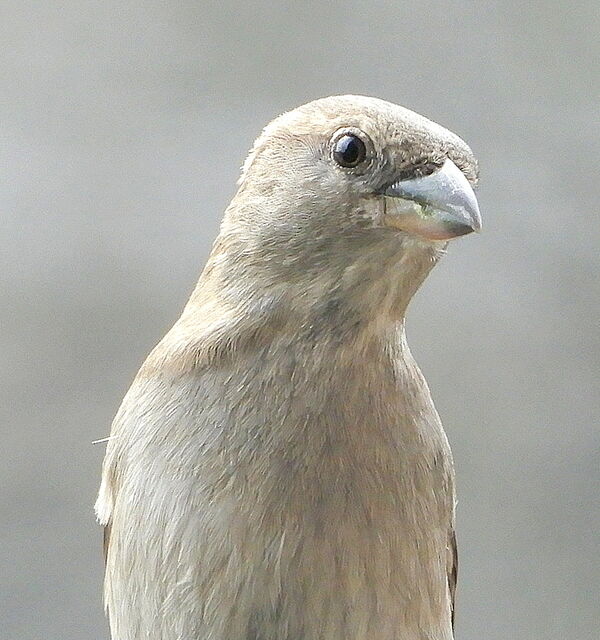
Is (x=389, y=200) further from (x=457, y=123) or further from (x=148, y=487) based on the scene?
(x=457, y=123)

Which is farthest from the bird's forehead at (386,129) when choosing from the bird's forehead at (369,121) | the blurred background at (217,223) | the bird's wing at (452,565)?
the blurred background at (217,223)

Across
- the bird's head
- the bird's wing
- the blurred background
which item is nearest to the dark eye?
the bird's head

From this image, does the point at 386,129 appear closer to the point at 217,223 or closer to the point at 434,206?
the point at 434,206

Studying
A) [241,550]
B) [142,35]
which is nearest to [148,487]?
[241,550]

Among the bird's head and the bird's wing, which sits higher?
the bird's head

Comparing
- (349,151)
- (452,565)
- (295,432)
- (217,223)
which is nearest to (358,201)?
(349,151)

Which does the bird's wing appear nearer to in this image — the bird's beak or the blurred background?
the bird's beak

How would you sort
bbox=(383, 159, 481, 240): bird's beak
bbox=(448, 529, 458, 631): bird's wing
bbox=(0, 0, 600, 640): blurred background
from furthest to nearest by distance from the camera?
bbox=(0, 0, 600, 640): blurred background → bbox=(448, 529, 458, 631): bird's wing → bbox=(383, 159, 481, 240): bird's beak
